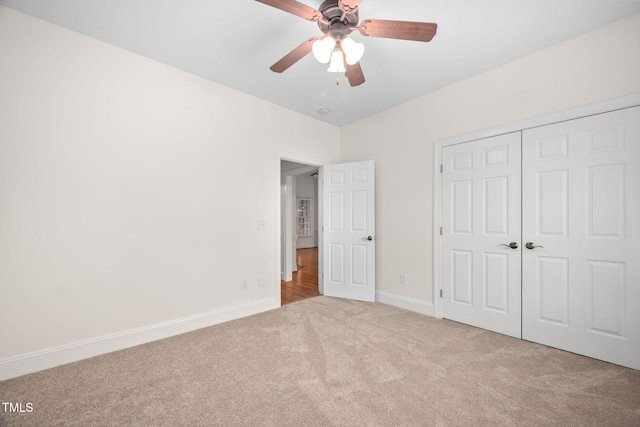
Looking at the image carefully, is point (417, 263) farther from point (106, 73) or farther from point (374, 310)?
point (106, 73)

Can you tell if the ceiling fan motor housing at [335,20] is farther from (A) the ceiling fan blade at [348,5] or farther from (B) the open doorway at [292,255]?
(B) the open doorway at [292,255]

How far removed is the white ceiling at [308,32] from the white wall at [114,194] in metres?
0.29

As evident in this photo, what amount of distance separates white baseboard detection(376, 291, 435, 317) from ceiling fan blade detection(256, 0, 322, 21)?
3.22 meters

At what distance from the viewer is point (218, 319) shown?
10.0 ft

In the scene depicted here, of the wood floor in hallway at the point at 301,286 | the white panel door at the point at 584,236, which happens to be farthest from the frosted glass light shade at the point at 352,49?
the wood floor in hallway at the point at 301,286

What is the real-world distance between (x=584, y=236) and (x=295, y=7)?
9.66ft

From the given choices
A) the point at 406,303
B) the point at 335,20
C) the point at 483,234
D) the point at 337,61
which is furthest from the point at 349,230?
the point at 335,20

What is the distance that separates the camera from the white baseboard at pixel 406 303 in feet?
10.9

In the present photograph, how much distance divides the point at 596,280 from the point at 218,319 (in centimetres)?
368

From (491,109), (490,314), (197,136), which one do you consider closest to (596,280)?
(490,314)

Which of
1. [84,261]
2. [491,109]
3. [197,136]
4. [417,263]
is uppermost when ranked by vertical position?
[491,109]

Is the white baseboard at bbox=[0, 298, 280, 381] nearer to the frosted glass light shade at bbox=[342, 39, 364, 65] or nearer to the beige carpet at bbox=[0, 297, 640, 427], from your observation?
the beige carpet at bbox=[0, 297, 640, 427]

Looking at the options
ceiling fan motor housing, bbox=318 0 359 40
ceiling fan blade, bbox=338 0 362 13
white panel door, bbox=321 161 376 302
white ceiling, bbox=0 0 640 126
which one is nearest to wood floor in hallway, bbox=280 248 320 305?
white panel door, bbox=321 161 376 302

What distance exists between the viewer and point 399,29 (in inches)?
66.9
